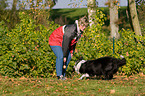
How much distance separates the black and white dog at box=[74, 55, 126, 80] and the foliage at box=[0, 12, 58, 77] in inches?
50.6

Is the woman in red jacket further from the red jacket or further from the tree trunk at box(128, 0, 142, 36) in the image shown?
the tree trunk at box(128, 0, 142, 36)

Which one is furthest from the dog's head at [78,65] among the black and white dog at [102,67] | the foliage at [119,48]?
the foliage at [119,48]

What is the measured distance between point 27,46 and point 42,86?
8.70 feet

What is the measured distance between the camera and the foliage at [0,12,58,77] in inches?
304

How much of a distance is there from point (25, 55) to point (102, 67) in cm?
251

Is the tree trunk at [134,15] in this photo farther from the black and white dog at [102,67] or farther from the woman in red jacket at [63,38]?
the woman in red jacket at [63,38]

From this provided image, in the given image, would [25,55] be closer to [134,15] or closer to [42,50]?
[42,50]

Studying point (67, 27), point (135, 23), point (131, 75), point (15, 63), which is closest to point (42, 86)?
point (67, 27)

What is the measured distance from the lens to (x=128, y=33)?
9016 millimetres

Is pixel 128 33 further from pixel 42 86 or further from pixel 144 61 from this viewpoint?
pixel 42 86

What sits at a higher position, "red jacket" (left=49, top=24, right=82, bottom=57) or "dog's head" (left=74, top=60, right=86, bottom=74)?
"red jacket" (left=49, top=24, right=82, bottom=57)

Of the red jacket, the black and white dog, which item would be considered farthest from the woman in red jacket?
the black and white dog

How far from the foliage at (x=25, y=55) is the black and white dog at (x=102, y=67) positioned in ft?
4.22

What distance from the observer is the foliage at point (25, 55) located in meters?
7.72
